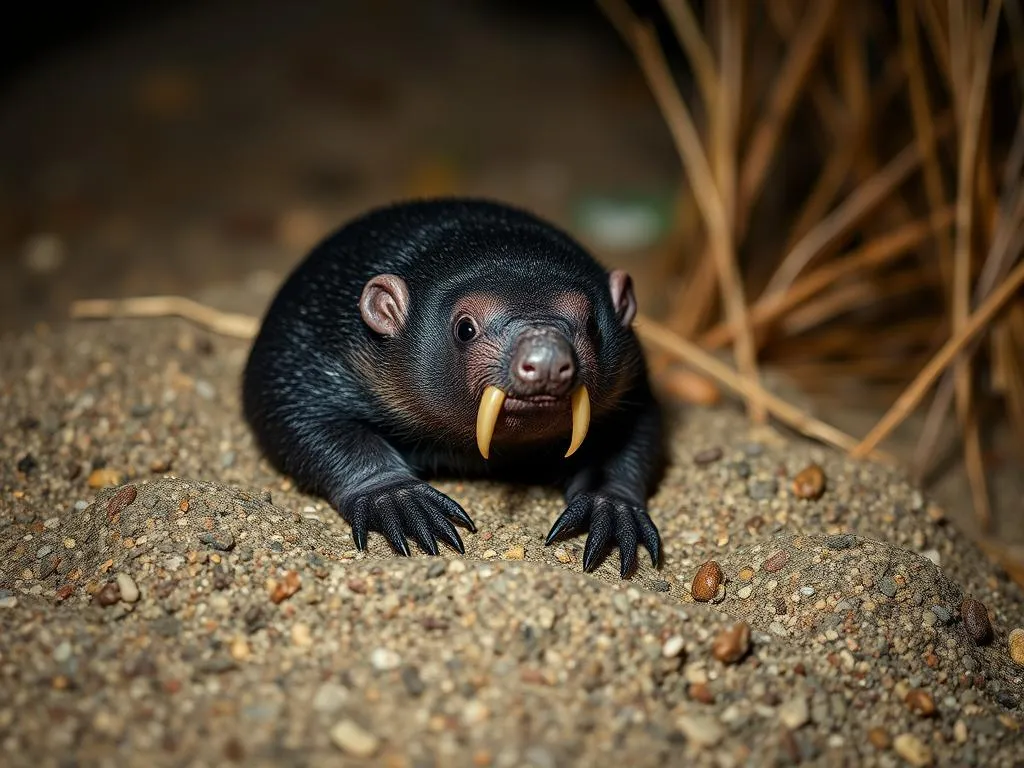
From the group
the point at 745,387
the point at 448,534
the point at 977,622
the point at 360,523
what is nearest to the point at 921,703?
the point at 977,622

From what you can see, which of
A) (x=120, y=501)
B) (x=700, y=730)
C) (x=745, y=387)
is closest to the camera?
(x=700, y=730)

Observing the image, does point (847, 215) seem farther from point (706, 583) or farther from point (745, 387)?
point (706, 583)

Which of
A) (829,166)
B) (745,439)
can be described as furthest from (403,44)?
(745,439)

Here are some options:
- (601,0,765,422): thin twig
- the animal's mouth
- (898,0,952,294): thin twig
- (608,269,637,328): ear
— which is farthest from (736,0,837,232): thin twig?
the animal's mouth

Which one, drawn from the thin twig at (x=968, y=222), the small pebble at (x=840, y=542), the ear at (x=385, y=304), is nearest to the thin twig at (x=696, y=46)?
the thin twig at (x=968, y=222)

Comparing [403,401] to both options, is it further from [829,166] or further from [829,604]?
[829,166]

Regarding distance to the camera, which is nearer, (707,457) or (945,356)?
(707,457)

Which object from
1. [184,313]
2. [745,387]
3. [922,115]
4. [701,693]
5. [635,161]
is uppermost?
[922,115]
